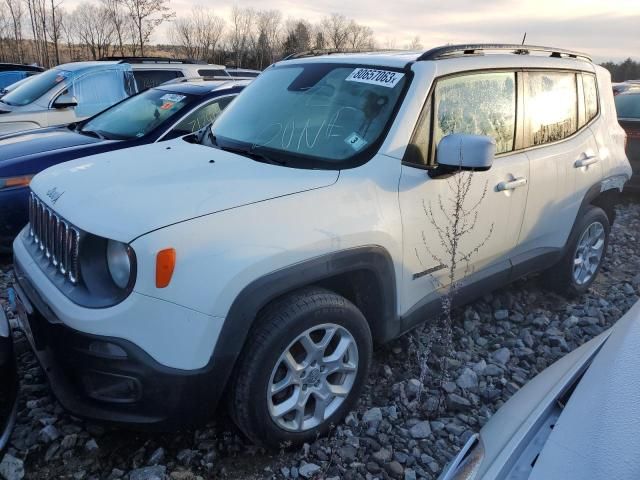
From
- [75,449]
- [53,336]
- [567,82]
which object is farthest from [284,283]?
[567,82]

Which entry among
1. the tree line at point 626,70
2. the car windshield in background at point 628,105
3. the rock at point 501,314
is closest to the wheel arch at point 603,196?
the rock at point 501,314

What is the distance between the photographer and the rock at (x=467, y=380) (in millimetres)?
3121

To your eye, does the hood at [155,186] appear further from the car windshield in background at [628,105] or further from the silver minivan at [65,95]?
the car windshield in background at [628,105]

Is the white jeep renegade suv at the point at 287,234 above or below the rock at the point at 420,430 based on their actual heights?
above

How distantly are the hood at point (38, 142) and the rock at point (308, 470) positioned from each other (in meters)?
3.65

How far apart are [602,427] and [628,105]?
7.61 metres

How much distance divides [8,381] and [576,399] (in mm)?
2282

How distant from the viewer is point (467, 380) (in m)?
3.16

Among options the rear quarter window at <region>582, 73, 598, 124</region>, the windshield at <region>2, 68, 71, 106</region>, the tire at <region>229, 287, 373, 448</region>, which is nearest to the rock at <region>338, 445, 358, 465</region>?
the tire at <region>229, 287, 373, 448</region>

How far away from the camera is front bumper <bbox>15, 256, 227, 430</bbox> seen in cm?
205

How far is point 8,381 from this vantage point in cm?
235

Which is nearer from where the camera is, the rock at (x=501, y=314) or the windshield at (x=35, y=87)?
the rock at (x=501, y=314)

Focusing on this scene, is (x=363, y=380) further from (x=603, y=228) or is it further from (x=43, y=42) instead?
(x=43, y=42)

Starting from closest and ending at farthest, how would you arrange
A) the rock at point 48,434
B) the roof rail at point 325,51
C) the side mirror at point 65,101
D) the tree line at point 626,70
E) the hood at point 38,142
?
the rock at point 48,434, the roof rail at point 325,51, the hood at point 38,142, the side mirror at point 65,101, the tree line at point 626,70
